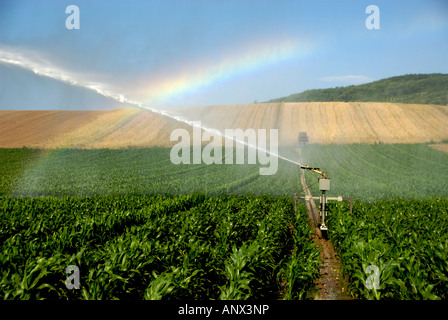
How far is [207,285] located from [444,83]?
113 metres

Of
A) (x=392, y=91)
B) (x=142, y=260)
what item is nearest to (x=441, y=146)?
(x=142, y=260)

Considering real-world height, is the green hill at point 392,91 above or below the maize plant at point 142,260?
above

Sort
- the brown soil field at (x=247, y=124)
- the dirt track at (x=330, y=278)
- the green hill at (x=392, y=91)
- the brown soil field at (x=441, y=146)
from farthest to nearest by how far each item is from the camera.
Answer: the green hill at (x=392, y=91), the brown soil field at (x=247, y=124), the brown soil field at (x=441, y=146), the dirt track at (x=330, y=278)

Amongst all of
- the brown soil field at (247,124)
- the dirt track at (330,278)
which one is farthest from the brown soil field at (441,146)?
the dirt track at (330,278)

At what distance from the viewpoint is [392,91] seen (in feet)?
364

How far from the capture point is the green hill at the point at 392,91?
96.8 metres

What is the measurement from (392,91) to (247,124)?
6784cm

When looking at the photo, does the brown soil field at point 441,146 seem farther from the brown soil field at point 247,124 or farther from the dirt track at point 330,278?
the dirt track at point 330,278

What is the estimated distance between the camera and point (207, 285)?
25.6 ft

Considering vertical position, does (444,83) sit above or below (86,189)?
above

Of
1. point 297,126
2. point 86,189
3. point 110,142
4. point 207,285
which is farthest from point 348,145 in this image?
point 207,285

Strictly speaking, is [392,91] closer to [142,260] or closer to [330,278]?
[330,278]

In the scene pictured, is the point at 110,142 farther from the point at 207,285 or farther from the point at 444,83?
the point at 444,83

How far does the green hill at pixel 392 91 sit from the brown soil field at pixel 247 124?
96.2 feet
